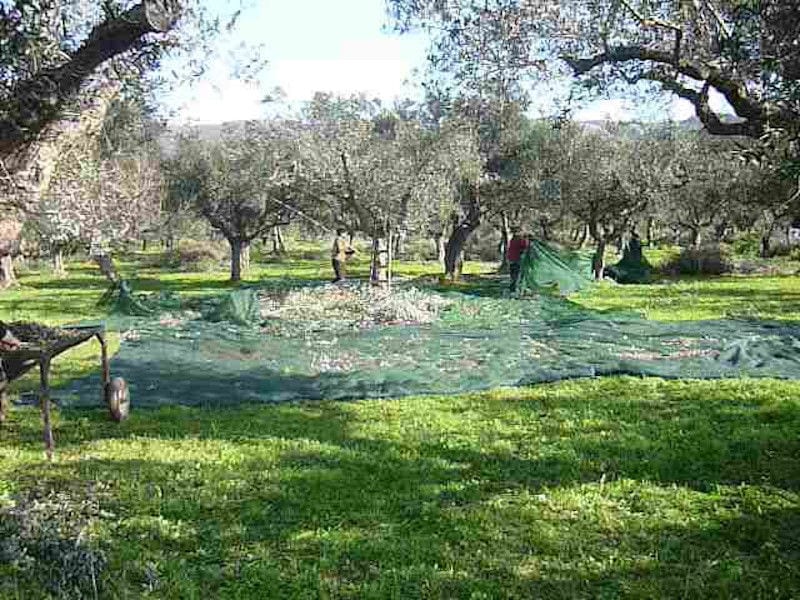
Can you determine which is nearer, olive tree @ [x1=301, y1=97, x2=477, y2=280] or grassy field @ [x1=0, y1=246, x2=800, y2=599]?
grassy field @ [x1=0, y1=246, x2=800, y2=599]

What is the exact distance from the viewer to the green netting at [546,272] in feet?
71.3

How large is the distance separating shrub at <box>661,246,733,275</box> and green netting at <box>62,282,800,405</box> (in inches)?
594

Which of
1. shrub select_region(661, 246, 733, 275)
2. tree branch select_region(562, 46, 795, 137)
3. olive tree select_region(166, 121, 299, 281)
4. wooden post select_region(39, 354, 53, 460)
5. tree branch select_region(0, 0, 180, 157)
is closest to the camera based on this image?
tree branch select_region(0, 0, 180, 157)

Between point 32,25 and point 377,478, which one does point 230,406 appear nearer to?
point 377,478

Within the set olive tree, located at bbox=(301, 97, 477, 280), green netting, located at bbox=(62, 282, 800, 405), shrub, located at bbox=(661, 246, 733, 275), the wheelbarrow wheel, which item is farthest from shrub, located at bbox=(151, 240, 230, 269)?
the wheelbarrow wheel

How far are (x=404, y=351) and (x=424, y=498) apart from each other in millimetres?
5938

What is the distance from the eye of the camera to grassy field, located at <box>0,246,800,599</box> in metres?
4.50

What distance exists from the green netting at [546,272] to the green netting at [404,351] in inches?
210

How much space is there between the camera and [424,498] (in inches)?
229

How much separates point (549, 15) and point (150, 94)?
4.53 meters

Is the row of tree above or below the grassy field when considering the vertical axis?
above

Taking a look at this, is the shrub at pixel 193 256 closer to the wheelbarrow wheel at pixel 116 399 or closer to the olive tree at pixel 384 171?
the olive tree at pixel 384 171

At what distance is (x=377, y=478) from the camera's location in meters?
6.28

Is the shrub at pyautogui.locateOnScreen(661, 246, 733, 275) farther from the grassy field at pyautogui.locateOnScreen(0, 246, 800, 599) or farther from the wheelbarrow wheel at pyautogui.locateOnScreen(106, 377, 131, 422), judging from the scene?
the wheelbarrow wheel at pyautogui.locateOnScreen(106, 377, 131, 422)
